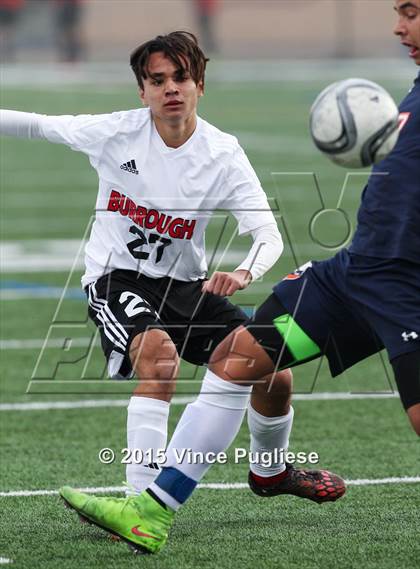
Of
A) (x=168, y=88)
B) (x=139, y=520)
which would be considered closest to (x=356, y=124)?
(x=168, y=88)

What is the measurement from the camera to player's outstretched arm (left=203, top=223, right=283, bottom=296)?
4660 mm

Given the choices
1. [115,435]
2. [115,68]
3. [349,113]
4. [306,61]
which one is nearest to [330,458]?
[115,435]

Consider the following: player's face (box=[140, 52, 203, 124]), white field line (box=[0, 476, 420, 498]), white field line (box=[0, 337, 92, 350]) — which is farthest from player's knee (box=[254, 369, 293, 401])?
white field line (box=[0, 337, 92, 350])

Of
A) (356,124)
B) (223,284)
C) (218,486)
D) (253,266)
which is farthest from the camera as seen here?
(218,486)

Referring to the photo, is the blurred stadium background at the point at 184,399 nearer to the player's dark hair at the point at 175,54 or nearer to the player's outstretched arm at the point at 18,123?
the player's outstretched arm at the point at 18,123

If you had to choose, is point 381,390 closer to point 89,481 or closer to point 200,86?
point 89,481

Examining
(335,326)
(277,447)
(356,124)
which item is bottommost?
(277,447)

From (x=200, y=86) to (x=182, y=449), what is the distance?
1.42 m

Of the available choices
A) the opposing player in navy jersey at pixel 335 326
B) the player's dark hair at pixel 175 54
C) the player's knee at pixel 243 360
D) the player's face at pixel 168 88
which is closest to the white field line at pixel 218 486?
the opposing player in navy jersey at pixel 335 326

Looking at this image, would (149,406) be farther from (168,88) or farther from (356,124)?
(356,124)

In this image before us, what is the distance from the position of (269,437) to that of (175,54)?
1434mm

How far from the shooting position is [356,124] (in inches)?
167

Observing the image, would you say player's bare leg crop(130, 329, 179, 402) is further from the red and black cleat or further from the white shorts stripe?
the red and black cleat

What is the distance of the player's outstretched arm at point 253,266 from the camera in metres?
4.66
